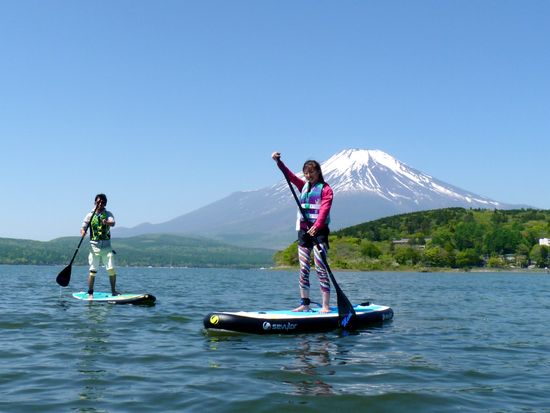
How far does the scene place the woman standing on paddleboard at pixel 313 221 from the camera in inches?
493

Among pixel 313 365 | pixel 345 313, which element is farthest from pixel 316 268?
pixel 313 365

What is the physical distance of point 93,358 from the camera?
873cm

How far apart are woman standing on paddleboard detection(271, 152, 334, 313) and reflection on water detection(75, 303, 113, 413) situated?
4.26 meters

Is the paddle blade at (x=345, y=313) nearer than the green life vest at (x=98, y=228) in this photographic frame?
Yes

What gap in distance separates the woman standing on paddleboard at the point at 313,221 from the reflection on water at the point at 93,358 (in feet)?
14.0

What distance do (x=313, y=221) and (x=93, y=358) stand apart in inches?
223

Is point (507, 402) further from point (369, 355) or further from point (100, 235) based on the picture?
point (100, 235)

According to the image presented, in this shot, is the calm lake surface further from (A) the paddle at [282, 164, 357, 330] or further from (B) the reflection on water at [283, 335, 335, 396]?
(A) the paddle at [282, 164, 357, 330]

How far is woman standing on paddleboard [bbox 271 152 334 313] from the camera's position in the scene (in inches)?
493

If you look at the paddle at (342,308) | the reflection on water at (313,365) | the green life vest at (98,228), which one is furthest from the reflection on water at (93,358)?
the paddle at (342,308)

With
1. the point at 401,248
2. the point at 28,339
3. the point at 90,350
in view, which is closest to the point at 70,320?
the point at 28,339

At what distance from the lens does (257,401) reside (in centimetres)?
652

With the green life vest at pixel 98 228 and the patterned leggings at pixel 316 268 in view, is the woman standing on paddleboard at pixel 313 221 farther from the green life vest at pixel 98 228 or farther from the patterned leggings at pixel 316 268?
the green life vest at pixel 98 228

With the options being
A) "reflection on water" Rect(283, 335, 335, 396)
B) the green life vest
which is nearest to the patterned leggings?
"reflection on water" Rect(283, 335, 335, 396)
